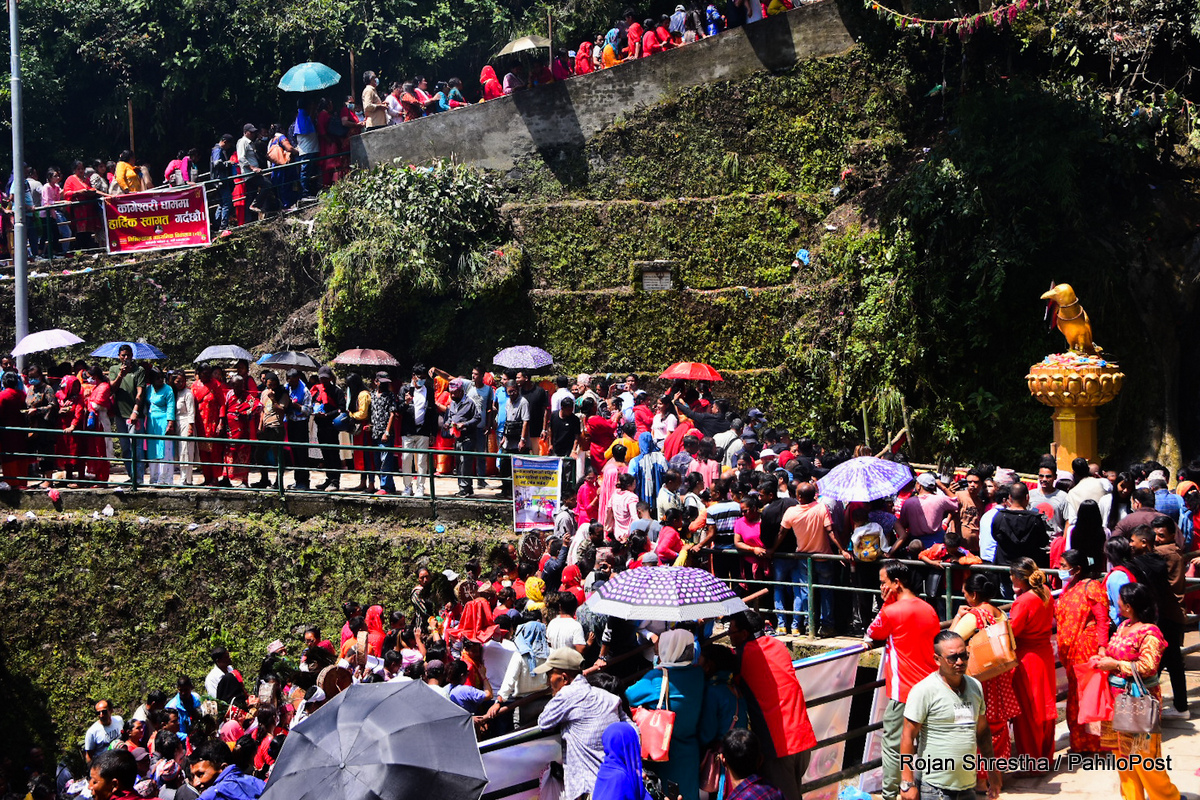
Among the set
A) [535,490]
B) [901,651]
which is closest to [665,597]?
[901,651]

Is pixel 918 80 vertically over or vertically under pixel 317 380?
over

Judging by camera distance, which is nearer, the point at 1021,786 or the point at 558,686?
the point at 558,686

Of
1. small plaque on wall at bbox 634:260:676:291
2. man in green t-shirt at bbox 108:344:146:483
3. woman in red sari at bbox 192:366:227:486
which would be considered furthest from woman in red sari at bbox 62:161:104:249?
small plaque on wall at bbox 634:260:676:291

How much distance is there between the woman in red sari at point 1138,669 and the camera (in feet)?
24.8

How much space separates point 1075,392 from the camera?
13992 millimetres

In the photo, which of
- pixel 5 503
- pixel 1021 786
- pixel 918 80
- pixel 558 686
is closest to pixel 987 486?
pixel 1021 786

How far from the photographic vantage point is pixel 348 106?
23156mm

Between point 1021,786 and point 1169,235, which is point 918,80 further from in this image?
point 1021,786

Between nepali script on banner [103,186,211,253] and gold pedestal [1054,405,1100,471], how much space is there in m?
15.0

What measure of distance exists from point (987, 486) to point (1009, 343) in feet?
21.9

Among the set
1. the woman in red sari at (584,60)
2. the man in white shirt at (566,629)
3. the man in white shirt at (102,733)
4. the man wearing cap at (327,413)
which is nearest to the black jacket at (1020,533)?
the man in white shirt at (566,629)

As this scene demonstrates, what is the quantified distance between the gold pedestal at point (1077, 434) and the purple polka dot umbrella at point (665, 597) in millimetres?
7655

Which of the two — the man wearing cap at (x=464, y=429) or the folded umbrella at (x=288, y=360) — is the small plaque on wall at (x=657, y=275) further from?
the folded umbrella at (x=288, y=360)

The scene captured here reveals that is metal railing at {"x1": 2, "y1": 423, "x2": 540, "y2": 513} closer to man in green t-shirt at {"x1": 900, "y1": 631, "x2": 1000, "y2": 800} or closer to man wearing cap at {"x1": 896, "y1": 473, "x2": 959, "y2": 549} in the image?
man wearing cap at {"x1": 896, "y1": 473, "x2": 959, "y2": 549}
